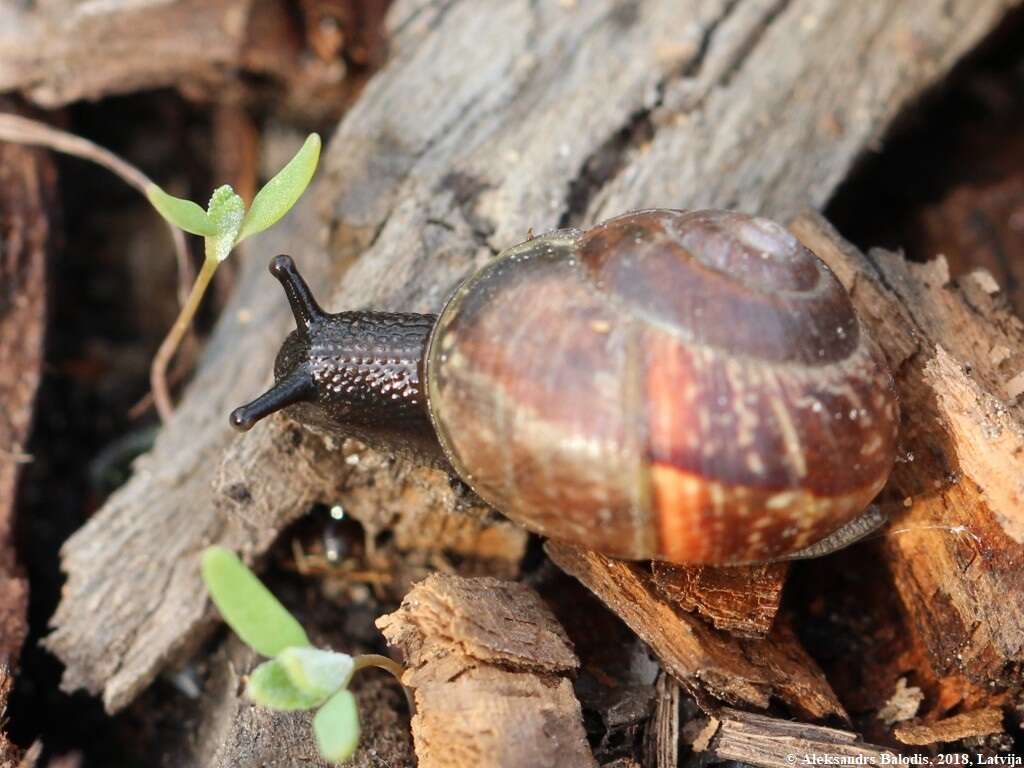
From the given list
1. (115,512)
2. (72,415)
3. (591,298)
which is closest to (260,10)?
(72,415)

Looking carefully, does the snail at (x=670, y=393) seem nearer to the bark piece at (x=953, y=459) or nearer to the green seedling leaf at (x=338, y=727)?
the bark piece at (x=953, y=459)

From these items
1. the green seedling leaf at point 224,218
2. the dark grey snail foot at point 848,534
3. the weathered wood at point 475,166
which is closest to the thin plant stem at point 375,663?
the weathered wood at point 475,166

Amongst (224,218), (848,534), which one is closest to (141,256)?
(224,218)

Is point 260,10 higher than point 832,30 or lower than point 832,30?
lower

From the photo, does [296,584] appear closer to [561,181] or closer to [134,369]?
[134,369]

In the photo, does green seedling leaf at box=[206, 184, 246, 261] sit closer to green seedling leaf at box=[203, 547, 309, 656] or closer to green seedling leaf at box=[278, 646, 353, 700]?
green seedling leaf at box=[203, 547, 309, 656]
